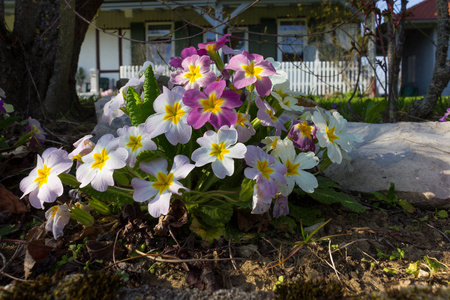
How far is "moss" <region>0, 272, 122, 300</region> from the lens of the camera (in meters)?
1.15

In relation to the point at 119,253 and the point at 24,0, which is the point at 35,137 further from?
the point at 24,0

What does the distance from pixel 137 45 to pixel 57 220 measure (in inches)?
531

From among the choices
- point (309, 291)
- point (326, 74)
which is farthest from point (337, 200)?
point (326, 74)

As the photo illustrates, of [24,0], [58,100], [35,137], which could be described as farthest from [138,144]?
[24,0]

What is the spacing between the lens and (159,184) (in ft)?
4.53

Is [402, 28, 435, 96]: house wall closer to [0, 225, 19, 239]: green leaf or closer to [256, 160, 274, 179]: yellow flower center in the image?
[256, 160, 274, 179]: yellow flower center

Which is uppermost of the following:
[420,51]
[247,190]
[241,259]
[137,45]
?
[420,51]

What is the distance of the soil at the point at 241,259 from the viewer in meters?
1.27

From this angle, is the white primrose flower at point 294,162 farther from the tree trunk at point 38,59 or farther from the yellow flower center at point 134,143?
the tree trunk at point 38,59

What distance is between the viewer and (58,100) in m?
3.87

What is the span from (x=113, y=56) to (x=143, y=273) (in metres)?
15.2

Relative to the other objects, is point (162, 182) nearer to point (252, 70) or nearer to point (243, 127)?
point (243, 127)

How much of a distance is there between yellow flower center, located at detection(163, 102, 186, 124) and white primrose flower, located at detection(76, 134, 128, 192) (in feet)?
0.66

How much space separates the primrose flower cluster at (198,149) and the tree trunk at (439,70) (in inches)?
81.6
